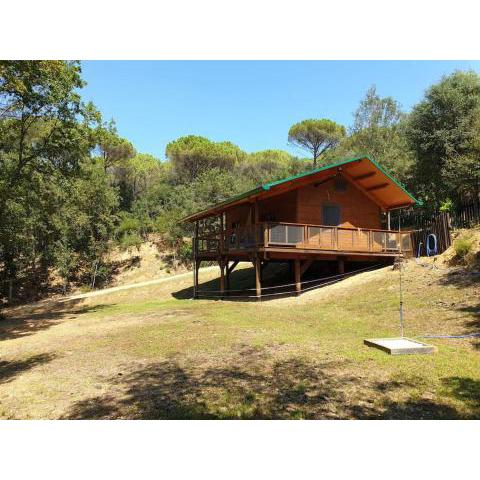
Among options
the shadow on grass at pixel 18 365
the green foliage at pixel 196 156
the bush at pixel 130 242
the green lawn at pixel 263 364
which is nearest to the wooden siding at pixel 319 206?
the green lawn at pixel 263 364

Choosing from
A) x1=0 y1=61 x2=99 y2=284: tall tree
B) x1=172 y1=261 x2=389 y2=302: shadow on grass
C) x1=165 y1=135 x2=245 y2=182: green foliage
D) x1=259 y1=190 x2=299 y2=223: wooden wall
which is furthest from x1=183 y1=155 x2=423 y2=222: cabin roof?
x1=165 y1=135 x2=245 y2=182: green foliage

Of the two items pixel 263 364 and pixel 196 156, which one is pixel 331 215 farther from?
pixel 196 156

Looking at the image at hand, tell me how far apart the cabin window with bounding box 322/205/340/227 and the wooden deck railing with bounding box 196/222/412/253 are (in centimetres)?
146

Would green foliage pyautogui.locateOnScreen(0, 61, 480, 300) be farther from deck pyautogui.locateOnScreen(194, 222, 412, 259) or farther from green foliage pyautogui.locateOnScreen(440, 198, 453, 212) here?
deck pyautogui.locateOnScreen(194, 222, 412, 259)

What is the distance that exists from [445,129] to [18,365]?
27.3 m

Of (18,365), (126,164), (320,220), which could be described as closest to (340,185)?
(320,220)

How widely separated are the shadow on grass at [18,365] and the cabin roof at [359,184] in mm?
10849

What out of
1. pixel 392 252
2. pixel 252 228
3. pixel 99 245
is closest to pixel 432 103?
pixel 392 252

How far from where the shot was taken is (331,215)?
2145 cm

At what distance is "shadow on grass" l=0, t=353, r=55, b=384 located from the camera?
861 centimetres

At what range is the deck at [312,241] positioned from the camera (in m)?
17.8

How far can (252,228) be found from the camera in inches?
733

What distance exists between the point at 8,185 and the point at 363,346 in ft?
54.4
